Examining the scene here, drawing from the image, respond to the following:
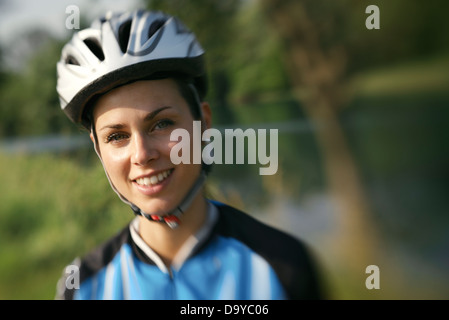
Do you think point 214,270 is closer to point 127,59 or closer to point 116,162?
point 116,162

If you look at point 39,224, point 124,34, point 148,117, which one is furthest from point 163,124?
point 39,224

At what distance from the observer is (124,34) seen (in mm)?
1602

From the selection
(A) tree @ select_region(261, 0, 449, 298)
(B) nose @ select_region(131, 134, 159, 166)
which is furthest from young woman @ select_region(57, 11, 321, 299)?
(A) tree @ select_region(261, 0, 449, 298)

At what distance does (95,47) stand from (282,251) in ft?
4.12

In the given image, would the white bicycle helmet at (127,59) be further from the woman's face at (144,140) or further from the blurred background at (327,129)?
the blurred background at (327,129)

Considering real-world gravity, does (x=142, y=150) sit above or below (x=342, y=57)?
below

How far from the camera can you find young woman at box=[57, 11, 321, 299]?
151 cm

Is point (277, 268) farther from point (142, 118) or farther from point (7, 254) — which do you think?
point (7, 254)

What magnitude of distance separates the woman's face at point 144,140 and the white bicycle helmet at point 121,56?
64 mm

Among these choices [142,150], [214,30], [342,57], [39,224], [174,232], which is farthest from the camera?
[39,224]

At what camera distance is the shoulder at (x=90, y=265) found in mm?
1757

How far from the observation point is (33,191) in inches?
137

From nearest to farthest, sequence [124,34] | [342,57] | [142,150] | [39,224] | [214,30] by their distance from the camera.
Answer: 1. [142,150]
2. [124,34]
3. [214,30]
4. [342,57]
5. [39,224]

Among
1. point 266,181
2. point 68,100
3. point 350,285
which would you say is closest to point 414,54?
point 266,181
